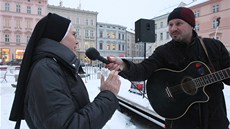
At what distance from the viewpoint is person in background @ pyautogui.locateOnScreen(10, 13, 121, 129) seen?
912 millimetres

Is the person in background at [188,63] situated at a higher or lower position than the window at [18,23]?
lower

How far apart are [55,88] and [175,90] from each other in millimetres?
1165

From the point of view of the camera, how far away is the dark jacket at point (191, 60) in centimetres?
146

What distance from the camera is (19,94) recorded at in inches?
43.4

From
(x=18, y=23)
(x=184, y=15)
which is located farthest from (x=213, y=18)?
(x=18, y=23)

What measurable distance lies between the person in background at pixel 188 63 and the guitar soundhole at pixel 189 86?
105 mm

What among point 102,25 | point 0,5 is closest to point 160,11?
point 102,25

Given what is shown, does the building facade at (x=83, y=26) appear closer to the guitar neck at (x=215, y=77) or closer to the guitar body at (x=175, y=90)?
the guitar body at (x=175, y=90)

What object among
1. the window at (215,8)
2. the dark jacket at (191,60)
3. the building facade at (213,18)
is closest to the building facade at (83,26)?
the building facade at (213,18)

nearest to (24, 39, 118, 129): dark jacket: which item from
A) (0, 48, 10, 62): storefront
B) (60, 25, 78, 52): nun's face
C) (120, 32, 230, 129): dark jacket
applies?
(60, 25, 78, 52): nun's face

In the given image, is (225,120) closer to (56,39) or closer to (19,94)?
(56,39)

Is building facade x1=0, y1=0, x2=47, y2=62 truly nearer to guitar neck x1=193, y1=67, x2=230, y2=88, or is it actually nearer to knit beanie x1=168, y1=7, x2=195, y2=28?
knit beanie x1=168, y1=7, x2=195, y2=28

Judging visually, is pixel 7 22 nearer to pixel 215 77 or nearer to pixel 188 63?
pixel 188 63

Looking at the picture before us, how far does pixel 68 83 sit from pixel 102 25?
142ft
